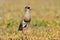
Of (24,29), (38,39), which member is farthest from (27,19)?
(38,39)

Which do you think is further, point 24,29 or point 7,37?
point 24,29

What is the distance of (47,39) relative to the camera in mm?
10141

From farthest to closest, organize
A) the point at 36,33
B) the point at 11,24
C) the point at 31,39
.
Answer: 1. the point at 11,24
2. the point at 36,33
3. the point at 31,39

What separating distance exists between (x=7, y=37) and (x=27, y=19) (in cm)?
108

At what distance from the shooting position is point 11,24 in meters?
14.0

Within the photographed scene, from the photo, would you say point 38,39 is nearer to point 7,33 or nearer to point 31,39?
point 31,39

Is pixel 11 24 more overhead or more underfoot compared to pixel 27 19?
more underfoot

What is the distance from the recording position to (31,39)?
9938 millimetres

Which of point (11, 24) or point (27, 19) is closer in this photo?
point (27, 19)

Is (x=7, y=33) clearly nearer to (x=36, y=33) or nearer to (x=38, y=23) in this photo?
(x=36, y=33)

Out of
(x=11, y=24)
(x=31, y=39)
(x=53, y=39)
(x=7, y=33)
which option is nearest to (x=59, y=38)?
(x=53, y=39)

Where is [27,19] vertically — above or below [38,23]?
above

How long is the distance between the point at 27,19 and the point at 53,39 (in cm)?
132

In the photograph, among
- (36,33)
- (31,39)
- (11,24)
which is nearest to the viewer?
(31,39)
